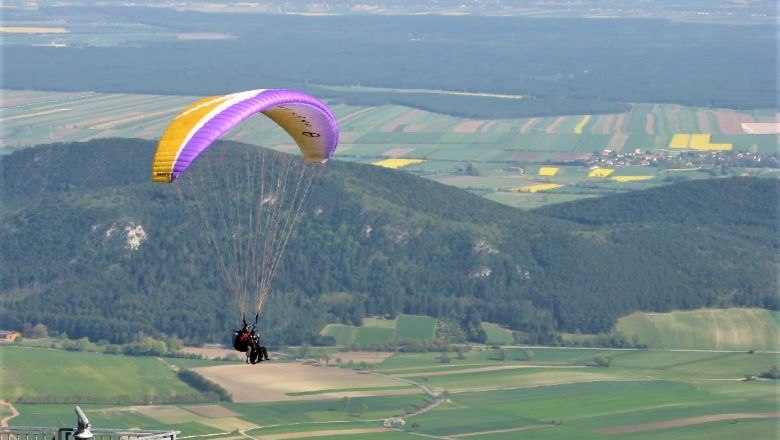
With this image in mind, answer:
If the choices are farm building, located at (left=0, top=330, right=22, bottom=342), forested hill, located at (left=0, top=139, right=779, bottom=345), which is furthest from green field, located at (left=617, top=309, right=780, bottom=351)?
farm building, located at (left=0, top=330, right=22, bottom=342)

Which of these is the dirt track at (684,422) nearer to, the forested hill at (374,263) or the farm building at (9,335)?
the forested hill at (374,263)

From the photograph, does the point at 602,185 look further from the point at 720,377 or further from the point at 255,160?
the point at 720,377

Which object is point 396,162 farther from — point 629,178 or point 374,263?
point 374,263

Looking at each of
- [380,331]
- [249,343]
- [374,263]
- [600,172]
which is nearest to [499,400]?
[380,331]

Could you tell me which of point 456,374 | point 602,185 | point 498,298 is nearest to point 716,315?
point 498,298

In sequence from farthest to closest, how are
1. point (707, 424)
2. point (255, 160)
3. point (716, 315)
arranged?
point (255, 160) → point (716, 315) → point (707, 424)

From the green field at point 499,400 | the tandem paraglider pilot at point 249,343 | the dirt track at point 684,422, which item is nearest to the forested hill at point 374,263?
the green field at point 499,400

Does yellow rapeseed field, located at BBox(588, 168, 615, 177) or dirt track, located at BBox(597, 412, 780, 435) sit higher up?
yellow rapeseed field, located at BBox(588, 168, 615, 177)

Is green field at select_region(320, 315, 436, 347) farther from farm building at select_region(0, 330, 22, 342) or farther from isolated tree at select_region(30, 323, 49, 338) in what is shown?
farm building at select_region(0, 330, 22, 342)
